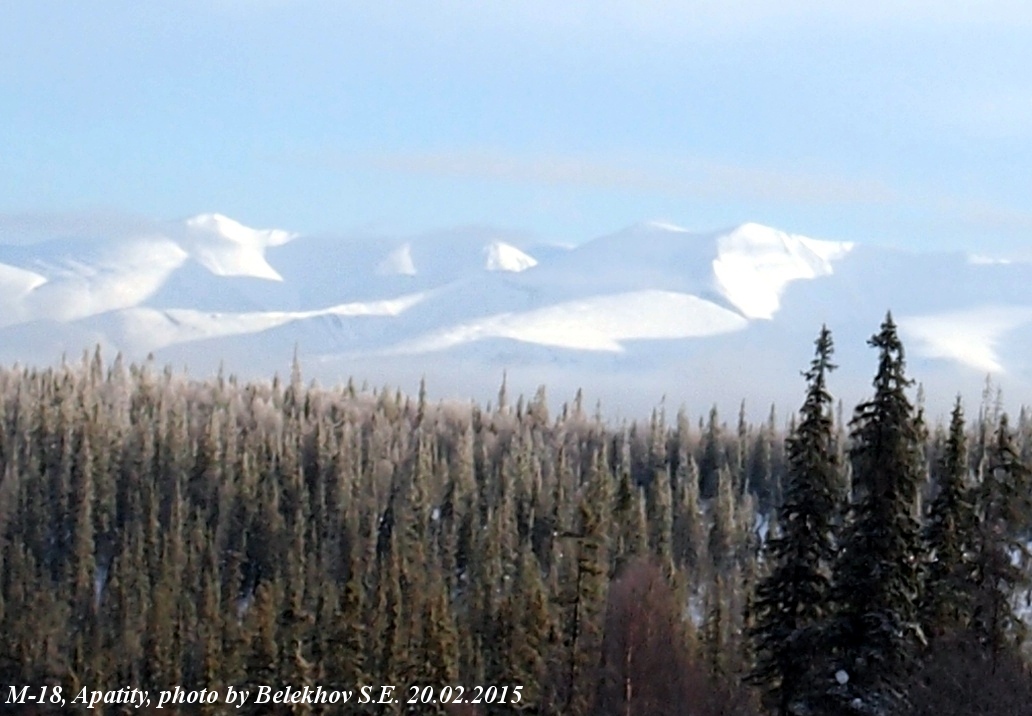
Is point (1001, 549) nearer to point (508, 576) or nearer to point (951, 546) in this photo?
point (951, 546)

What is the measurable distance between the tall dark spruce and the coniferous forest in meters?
0.07

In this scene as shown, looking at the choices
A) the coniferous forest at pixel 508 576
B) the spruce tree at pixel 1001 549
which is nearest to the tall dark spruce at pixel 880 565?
the coniferous forest at pixel 508 576

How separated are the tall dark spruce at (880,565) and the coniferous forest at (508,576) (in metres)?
0.07

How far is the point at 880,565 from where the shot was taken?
117 feet

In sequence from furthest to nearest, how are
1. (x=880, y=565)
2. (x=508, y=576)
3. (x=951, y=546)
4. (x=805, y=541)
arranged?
(x=508, y=576) < (x=951, y=546) < (x=805, y=541) < (x=880, y=565)

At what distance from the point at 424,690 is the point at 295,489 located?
9132cm

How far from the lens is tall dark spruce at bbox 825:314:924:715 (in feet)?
116

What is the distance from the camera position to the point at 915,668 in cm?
3622

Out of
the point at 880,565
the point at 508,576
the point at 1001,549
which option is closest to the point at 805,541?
the point at 880,565

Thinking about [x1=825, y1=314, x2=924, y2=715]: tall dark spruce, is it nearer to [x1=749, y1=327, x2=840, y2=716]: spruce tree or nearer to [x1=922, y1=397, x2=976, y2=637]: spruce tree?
[x1=749, y1=327, x2=840, y2=716]: spruce tree

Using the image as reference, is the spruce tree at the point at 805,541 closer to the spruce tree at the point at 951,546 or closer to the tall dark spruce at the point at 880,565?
the tall dark spruce at the point at 880,565

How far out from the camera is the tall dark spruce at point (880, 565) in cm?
3550

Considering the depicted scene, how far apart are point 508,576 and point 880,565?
2815 inches

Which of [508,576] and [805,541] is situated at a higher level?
[805,541]
